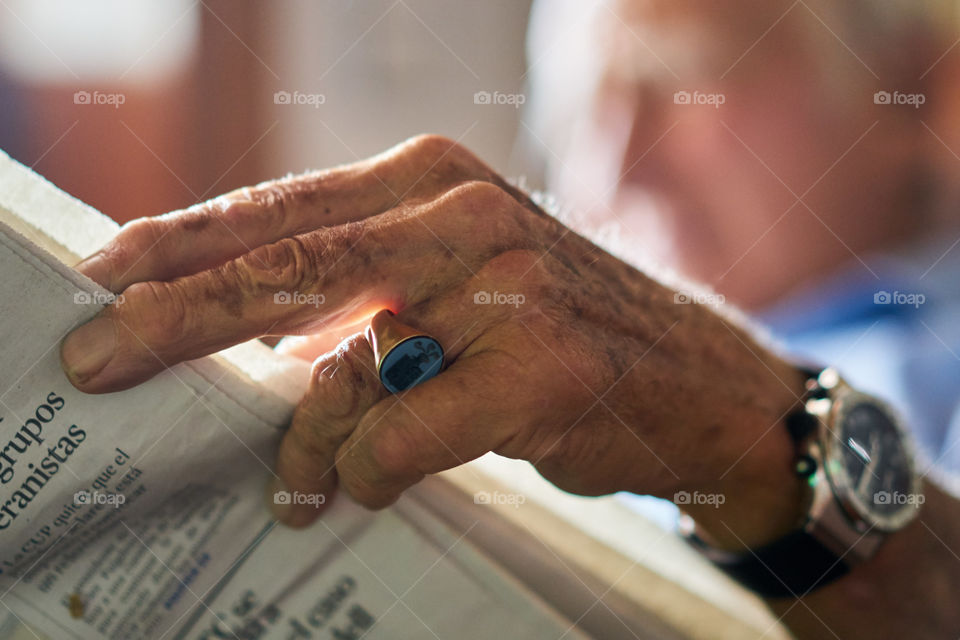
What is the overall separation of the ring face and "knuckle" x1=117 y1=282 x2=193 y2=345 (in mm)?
141

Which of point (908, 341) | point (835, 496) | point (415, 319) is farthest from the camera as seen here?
point (908, 341)

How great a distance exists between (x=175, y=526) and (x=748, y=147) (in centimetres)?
130

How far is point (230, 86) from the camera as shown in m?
2.22

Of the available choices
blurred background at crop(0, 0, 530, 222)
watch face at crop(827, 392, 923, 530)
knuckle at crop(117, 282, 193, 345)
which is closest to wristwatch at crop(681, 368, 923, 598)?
watch face at crop(827, 392, 923, 530)

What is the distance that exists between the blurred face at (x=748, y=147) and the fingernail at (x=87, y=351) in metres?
0.95

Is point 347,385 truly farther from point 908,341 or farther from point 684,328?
point 908,341

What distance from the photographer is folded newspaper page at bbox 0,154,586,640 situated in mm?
409

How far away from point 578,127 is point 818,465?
1.30m

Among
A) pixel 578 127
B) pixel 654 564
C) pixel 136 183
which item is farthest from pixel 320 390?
pixel 136 183

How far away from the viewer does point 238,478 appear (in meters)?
0.50

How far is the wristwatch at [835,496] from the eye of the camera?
669mm

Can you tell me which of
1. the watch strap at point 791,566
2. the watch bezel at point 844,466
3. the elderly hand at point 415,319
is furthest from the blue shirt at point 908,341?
the elderly hand at point 415,319

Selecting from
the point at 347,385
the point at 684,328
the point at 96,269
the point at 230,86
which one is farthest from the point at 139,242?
the point at 230,86

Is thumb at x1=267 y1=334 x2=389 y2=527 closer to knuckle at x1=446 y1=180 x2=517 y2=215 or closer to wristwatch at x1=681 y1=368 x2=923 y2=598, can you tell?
knuckle at x1=446 y1=180 x2=517 y2=215
